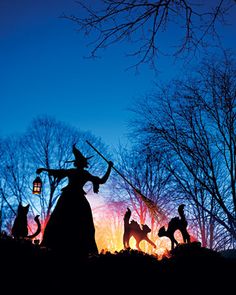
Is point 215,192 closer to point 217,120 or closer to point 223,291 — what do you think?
point 217,120

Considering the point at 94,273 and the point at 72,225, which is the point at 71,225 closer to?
the point at 72,225

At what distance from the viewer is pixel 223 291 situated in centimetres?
532

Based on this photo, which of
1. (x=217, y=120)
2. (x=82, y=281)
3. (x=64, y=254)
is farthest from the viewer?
(x=217, y=120)

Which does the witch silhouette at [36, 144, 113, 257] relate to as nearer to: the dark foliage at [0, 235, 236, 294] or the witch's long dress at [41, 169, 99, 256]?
the witch's long dress at [41, 169, 99, 256]

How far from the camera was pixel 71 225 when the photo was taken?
6.42 metres

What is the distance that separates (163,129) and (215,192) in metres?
3.72

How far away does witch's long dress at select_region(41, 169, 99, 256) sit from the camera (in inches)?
248

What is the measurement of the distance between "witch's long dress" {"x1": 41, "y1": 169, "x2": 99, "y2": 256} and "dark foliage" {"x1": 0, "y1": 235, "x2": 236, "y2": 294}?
1785 millimetres

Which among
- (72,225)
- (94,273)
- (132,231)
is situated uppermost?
(132,231)

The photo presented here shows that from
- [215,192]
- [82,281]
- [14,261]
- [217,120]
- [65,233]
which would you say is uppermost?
[217,120]

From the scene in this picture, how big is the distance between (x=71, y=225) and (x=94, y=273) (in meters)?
2.73

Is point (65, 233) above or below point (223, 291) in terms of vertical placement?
above

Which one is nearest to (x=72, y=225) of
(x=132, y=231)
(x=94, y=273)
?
(x=94, y=273)

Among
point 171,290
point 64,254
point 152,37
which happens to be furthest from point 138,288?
point 152,37
